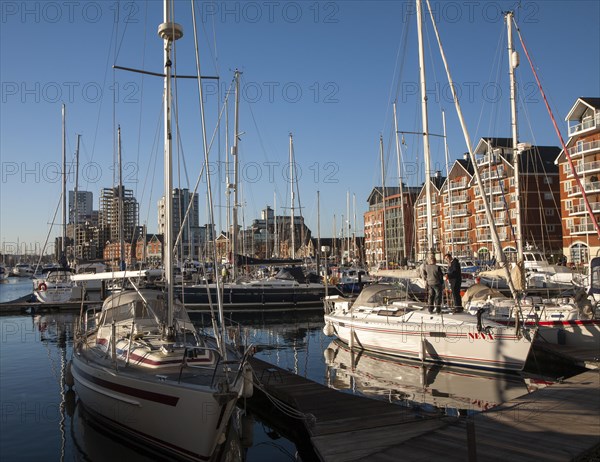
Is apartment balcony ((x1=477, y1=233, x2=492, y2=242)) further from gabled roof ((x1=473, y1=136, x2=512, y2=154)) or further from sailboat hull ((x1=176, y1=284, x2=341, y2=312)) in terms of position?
sailboat hull ((x1=176, y1=284, x2=341, y2=312))

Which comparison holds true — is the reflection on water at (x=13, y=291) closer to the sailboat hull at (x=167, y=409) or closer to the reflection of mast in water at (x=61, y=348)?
the reflection of mast in water at (x=61, y=348)

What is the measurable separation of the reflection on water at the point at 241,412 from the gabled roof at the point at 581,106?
156 ft

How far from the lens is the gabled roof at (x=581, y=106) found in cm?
5747

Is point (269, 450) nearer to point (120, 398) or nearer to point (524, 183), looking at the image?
point (120, 398)

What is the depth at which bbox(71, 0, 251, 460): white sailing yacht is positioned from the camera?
8.95 metres

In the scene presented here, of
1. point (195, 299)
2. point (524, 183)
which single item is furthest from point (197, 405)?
point (524, 183)

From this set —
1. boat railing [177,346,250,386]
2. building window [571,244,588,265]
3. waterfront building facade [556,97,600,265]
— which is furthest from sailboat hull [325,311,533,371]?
building window [571,244,588,265]

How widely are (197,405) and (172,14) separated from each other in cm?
866

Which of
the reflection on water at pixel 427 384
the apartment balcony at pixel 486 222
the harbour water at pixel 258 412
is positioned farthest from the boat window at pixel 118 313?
the apartment balcony at pixel 486 222

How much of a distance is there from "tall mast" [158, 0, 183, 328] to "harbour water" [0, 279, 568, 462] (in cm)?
244

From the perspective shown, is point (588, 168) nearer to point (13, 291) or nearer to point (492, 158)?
point (492, 158)

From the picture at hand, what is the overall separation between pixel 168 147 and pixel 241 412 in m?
7.16

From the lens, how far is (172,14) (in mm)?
11852

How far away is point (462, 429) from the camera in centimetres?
Result: 980
